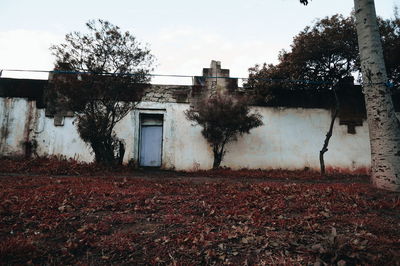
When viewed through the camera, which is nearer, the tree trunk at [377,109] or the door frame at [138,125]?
the tree trunk at [377,109]

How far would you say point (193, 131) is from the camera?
12.1 metres

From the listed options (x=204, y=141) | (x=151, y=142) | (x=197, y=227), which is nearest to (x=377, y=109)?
(x=197, y=227)

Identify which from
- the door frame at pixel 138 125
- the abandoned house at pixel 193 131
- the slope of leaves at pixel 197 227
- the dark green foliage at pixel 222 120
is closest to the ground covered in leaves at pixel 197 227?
the slope of leaves at pixel 197 227

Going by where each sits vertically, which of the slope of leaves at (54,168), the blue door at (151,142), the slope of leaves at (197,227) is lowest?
the slope of leaves at (197,227)

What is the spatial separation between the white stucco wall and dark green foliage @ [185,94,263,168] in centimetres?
76

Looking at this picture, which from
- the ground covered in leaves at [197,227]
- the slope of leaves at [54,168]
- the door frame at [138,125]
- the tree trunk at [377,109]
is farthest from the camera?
the door frame at [138,125]

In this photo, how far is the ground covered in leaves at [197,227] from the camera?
2705 mm

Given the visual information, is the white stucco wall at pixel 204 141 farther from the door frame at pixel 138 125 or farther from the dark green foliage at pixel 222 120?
the dark green foliage at pixel 222 120

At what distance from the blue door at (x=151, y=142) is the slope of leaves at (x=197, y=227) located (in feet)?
23.0

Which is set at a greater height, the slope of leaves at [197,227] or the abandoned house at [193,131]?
the abandoned house at [193,131]

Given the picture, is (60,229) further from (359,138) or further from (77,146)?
(359,138)

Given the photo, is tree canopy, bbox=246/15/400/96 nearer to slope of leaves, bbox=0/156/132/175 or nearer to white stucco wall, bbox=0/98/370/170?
white stucco wall, bbox=0/98/370/170

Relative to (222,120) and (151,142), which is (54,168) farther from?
(222,120)

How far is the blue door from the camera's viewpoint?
487 inches
